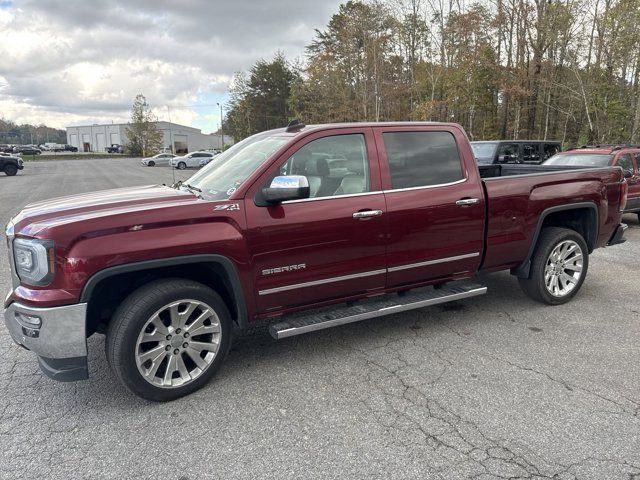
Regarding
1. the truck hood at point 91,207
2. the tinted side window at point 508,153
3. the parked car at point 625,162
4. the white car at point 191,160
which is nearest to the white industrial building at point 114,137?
the white car at point 191,160

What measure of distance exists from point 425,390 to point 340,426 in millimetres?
761

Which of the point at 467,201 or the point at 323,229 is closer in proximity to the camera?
the point at 323,229

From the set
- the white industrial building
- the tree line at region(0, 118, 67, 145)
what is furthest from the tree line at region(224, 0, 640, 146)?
the tree line at region(0, 118, 67, 145)

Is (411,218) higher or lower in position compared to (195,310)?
higher

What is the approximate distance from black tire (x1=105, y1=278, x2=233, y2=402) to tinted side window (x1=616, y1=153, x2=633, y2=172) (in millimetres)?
9436

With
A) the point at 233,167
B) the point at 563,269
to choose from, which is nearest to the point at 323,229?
the point at 233,167

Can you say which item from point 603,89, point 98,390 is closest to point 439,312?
point 98,390

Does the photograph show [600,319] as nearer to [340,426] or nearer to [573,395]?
[573,395]

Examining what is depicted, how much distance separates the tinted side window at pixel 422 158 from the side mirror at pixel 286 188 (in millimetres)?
1002

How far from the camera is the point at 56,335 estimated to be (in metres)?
2.88

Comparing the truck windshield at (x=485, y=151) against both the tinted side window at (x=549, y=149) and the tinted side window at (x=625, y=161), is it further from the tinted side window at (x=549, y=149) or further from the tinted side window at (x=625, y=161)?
the tinted side window at (x=625, y=161)

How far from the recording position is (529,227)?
4613mm

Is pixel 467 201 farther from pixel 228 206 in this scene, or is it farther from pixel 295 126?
pixel 228 206

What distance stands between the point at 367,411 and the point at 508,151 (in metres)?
12.4
